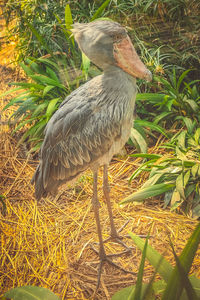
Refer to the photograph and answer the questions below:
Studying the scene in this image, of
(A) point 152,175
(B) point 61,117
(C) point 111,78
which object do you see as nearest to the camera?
(C) point 111,78

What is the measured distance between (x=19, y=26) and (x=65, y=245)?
1.92 m

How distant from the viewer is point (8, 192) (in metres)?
1.93

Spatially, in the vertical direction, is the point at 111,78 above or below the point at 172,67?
above

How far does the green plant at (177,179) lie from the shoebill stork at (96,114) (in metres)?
0.30

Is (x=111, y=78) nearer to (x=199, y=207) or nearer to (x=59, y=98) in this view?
(x=199, y=207)

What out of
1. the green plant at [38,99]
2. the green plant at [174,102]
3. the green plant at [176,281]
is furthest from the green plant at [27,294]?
the green plant at [174,102]

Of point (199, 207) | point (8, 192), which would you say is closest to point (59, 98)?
point (8, 192)

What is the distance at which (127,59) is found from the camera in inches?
50.7

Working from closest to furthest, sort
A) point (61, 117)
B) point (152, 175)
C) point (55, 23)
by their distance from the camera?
1. point (61, 117)
2. point (152, 175)
3. point (55, 23)

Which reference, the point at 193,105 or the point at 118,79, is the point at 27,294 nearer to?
the point at 118,79

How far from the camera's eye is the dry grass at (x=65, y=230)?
132 cm

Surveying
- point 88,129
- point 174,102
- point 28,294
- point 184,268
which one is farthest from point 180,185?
point 184,268

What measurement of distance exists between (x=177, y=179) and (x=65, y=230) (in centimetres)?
67

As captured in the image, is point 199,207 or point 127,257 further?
point 199,207
